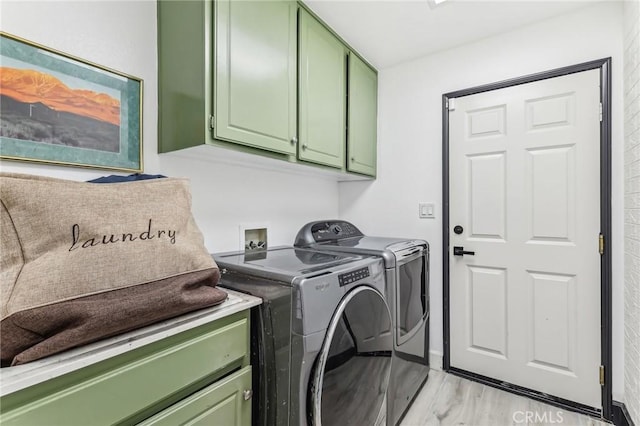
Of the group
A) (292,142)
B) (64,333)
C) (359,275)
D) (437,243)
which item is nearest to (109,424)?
(64,333)

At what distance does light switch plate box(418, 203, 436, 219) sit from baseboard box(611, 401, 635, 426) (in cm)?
142

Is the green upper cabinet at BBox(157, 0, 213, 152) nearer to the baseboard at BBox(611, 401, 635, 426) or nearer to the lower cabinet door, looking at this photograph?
the lower cabinet door

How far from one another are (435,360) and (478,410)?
1.50 feet

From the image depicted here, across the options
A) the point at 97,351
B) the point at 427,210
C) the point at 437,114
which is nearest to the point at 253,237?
the point at 97,351

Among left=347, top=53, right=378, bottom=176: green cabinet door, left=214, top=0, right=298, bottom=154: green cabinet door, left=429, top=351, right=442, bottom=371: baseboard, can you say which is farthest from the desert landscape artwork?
left=429, top=351, right=442, bottom=371: baseboard

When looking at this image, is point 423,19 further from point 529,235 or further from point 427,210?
point 529,235

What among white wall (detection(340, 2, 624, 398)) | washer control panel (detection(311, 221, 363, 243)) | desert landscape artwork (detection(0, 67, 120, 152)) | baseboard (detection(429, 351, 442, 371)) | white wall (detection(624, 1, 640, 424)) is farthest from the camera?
baseboard (detection(429, 351, 442, 371))

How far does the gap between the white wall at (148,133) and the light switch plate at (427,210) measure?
3.08ft

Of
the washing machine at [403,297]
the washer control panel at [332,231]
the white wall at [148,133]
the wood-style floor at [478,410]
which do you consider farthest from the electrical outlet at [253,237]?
the wood-style floor at [478,410]

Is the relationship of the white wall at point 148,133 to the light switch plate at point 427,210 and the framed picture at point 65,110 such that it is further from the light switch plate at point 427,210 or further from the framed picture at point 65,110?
the light switch plate at point 427,210

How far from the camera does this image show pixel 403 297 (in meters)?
1.59

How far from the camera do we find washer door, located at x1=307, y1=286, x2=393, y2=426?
105cm

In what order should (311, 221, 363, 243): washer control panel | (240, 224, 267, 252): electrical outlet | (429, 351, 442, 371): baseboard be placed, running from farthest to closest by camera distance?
(429, 351, 442, 371): baseboard < (311, 221, 363, 243): washer control panel < (240, 224, 267, 252): electrical outlet

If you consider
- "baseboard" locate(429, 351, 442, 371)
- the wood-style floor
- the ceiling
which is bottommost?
the wood-style floor
